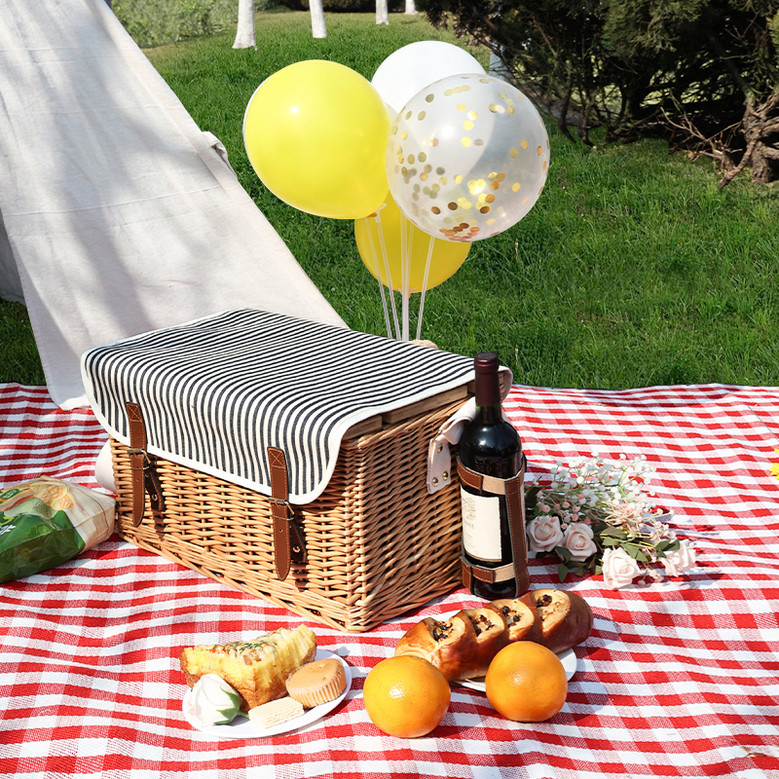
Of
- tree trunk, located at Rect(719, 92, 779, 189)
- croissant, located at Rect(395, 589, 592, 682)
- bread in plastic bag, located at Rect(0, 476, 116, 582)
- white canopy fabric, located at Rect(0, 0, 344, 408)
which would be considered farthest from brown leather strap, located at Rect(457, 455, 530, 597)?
tree trunk, located at Rect(719, 92, 779, 189)

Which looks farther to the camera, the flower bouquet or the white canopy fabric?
the white canopy fabric

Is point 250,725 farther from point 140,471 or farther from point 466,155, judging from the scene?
point 466,155

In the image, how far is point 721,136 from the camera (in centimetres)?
563

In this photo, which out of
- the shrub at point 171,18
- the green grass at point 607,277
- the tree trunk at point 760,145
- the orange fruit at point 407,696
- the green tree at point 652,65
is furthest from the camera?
the shrub at point 171,18

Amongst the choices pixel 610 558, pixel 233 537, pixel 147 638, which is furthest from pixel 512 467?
pixel 147 638

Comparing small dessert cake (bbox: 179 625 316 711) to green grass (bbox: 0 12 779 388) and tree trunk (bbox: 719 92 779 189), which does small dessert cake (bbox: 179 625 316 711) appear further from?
tree trunk (bbox: 719 92 779 189)

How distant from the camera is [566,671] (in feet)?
5.52

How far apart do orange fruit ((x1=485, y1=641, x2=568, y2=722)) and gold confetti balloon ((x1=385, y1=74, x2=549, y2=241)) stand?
992 mm

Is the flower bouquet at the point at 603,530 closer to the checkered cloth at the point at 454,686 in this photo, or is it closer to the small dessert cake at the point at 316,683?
the checkered cloth at the point at 454,686

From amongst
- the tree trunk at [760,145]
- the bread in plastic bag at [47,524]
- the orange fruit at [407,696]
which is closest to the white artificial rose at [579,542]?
the orange fruit at [407,696]

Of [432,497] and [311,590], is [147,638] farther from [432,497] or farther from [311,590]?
[432,497]

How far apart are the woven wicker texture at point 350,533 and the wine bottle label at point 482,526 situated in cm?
9

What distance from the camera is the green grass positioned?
3613 millimetres

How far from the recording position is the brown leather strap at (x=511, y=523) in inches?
69.3
